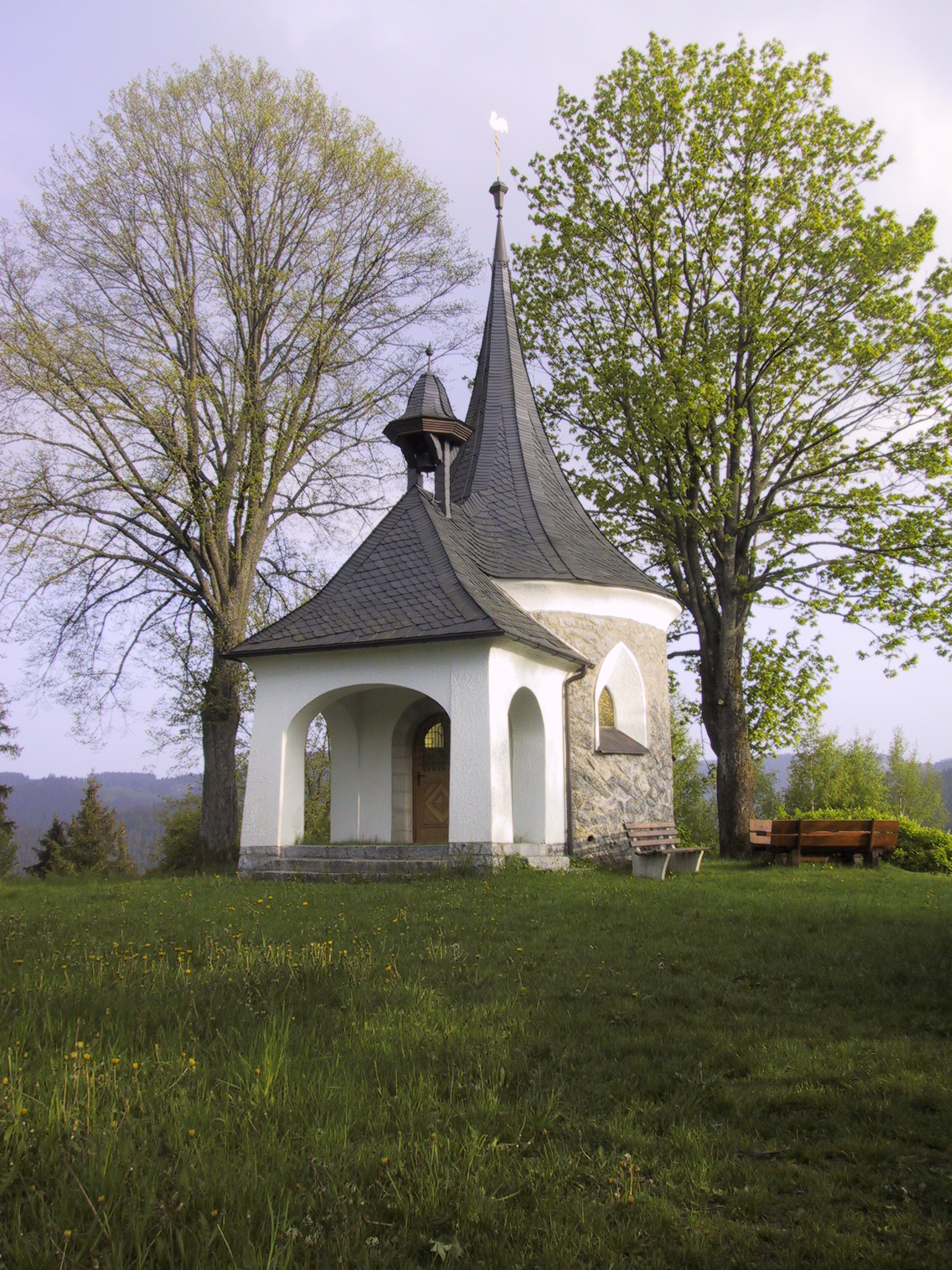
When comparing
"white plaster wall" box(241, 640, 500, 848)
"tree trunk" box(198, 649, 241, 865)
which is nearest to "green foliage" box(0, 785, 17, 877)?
"tree trunk" box(198, 649, 241, 865)

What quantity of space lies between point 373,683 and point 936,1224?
1032 cm

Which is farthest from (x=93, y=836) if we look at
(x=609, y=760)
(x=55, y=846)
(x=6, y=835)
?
(x=609, y=760)

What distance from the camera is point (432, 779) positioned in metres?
15.0

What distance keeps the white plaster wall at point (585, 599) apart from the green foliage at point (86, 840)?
33.3 metres

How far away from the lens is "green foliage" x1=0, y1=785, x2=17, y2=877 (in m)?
34.5

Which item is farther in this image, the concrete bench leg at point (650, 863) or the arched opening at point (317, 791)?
the arched opening at point (317, 791)

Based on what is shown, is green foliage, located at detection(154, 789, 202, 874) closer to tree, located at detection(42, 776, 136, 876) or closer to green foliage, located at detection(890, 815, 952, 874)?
tree, located at detection(42, 776, 136, 876)

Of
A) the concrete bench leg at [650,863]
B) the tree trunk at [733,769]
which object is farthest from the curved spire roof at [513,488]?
the concrete bench leg at [650,863]

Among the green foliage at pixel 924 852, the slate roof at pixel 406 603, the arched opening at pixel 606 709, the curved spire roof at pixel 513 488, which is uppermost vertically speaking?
the curved spire roof at pixel 513 488

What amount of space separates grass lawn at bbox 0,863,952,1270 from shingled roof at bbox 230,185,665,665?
6.09m

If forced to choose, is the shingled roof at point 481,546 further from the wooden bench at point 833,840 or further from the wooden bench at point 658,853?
the wooden bench at point 833,840

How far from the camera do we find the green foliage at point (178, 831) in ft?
92.1

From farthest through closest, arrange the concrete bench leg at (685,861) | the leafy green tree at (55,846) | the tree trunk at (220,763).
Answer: the leafy green tree at (55,846)
the tree trunk at (220,763)
the concrete bench leg at (685,861)

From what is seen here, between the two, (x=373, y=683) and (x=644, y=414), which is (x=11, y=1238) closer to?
(x=373, y=683)
